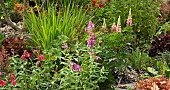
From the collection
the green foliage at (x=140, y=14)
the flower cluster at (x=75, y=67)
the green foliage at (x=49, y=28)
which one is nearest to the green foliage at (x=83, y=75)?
the flower cluster at (x=75, y=67)

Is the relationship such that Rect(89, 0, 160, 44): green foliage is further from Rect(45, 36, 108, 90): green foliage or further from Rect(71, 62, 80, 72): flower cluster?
Rect(71, 62, 80, 72): flower cluster

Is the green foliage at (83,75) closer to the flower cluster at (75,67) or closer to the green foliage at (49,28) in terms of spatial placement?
the flower cluster at (75,67)

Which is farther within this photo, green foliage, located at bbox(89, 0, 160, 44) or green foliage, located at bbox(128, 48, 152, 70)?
green foliage, located at bbox(89, 0, 160, 44)

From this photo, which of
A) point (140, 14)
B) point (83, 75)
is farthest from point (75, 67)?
point (140, 14)

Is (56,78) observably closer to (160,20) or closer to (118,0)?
(118,0)

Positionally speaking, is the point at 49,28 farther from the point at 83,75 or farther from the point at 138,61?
the point at 83,75

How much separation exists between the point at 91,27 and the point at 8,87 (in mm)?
1154

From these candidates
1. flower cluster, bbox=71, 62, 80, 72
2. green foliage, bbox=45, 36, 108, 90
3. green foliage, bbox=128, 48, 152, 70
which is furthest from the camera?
green foliage, bbox=128, 48, 152, 70

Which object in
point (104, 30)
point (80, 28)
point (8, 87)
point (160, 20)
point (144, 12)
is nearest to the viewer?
point (8, 87)

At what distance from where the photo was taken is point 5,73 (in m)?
4.71

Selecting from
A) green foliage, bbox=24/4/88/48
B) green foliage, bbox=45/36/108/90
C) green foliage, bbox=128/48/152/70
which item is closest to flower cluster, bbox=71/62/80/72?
green foliage, bbox=45/36/108/90

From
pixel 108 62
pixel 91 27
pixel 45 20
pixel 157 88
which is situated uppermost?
pixel 45 20

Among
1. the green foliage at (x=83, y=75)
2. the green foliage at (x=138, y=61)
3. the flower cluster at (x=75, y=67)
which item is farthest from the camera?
the green foliage at (x=138, y=61)

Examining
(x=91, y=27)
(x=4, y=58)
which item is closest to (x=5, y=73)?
(x=4, y=58)
